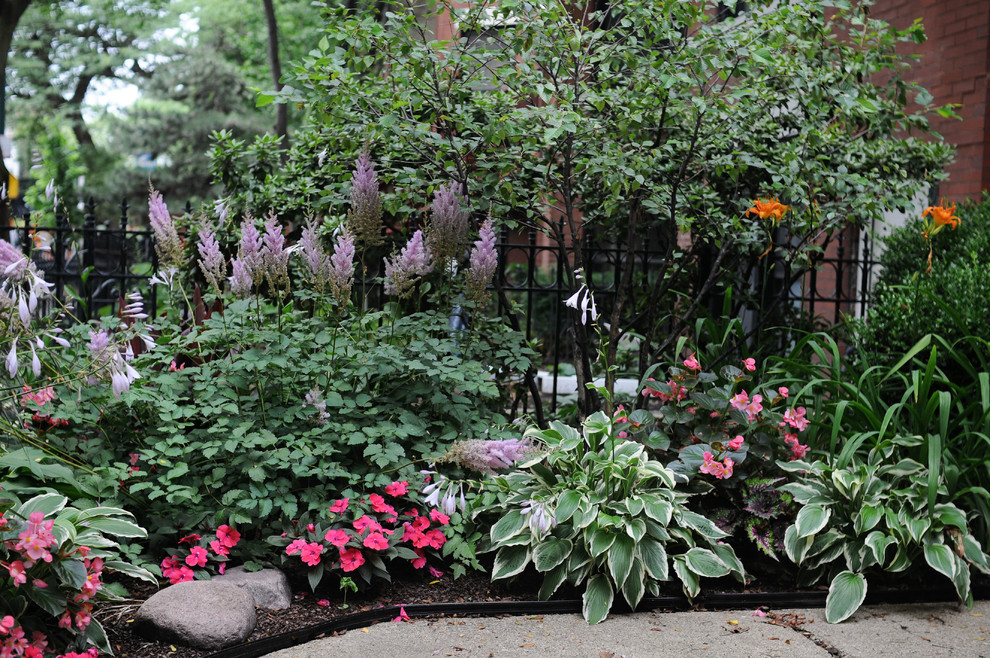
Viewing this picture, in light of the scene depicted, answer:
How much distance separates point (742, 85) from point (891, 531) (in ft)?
8.35

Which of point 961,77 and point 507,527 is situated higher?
point 961,77

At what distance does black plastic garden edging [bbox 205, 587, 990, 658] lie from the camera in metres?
3.09

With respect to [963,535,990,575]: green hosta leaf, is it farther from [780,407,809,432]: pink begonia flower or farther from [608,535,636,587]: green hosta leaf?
[608,535,636,587]: green hosta leaf

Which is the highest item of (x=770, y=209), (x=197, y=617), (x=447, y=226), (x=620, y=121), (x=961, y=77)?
(x=961, y=77)

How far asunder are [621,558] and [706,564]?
418 mm

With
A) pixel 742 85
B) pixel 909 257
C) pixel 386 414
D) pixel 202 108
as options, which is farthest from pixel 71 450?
pixel 202 108

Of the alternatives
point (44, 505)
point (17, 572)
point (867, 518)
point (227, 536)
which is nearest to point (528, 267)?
point (867, 518)

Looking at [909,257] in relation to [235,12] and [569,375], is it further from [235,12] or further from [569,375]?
[235,12]

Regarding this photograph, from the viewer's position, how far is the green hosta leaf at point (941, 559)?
3.37 m

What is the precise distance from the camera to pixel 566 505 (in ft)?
11.3

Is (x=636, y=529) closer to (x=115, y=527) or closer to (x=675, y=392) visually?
(x=675, y=392)

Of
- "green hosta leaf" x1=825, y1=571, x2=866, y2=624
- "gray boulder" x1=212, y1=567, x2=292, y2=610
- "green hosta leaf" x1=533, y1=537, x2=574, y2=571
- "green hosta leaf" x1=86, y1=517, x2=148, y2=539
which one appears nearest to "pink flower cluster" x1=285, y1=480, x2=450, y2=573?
"gray boulder" x1=212, y1=567, x2=292, y2=610

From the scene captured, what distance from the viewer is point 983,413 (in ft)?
12.5

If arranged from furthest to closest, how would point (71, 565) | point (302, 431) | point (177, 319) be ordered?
point (177, 319), point (302, 431), point (71, 565)
